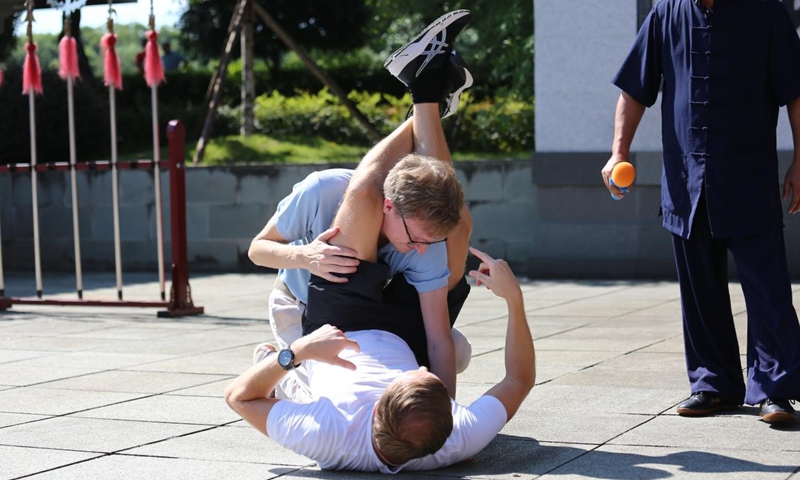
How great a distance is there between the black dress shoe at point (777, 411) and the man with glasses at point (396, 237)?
41.6 inches

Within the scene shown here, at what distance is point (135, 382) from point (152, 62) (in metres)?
3.47

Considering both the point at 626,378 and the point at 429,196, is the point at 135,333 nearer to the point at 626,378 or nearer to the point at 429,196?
the point at 626,378

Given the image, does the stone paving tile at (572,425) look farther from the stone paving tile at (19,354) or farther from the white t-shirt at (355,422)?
the stone paving tile at (19,354)

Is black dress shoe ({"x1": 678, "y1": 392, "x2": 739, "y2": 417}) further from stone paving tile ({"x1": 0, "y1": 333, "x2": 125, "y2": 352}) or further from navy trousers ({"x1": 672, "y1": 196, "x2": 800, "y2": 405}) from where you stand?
stone paving tile ({"x1": 0, "y1": 333, "x2": 125, "y2": 352})

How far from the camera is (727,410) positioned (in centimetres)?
429

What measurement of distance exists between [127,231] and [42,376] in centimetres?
669


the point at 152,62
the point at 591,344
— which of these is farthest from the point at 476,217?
the point at 591,344

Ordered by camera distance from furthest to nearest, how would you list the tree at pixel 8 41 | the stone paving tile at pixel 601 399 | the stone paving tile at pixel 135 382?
the tree at pixel 8 41, the stone paving tile at pixel 135 382, the stone paving tile at pixel 601 399

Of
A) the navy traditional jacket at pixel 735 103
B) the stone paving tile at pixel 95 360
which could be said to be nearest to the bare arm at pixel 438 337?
the navy traditional jacket at pixel 735 103

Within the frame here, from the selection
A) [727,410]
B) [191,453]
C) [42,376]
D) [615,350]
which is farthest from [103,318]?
[727,410]

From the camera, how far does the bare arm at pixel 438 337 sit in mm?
3768

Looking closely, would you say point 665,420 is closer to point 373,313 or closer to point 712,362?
point 712,362

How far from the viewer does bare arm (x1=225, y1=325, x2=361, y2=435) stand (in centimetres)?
340

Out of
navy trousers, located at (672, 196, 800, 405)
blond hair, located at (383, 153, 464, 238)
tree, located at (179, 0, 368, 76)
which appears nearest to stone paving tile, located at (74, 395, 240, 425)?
blond hair, located at (383, 153, 464, 238)
